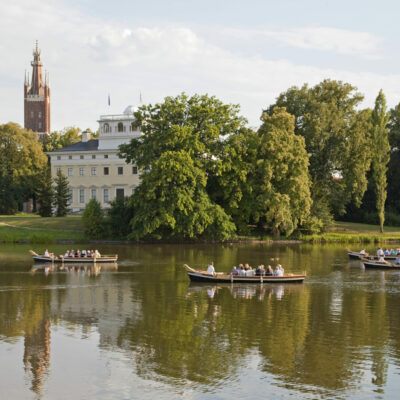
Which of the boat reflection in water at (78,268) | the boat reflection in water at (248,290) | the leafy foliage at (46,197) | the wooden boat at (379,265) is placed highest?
the leafy foliage at (46,197)

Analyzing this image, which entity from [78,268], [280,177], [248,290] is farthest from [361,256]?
[280,177]

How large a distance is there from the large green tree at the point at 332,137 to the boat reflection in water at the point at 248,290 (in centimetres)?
4302

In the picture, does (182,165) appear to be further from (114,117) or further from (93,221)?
(114,117)

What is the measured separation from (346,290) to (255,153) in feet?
132

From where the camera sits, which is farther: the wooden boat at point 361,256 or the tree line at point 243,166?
the tree line at point 243,166

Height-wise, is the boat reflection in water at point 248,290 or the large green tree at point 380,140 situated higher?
the large green tree at point 380,140

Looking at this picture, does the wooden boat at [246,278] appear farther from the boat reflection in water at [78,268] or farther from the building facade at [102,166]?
the building facade at [102,166]

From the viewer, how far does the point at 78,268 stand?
49.9 meters

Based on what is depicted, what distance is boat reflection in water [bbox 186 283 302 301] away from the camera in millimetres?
36469

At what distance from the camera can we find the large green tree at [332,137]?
8369 centimetres

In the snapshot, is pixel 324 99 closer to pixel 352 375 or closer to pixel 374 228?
pixel 374 228

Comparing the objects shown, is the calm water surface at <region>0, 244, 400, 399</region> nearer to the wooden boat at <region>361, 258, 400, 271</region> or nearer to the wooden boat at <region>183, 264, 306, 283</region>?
the wooden boat at <region>183, 264, 306, 283</region>

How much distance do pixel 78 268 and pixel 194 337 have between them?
26.3m

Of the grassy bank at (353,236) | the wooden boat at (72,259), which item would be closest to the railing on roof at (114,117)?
the grassy bank at (353,236)
